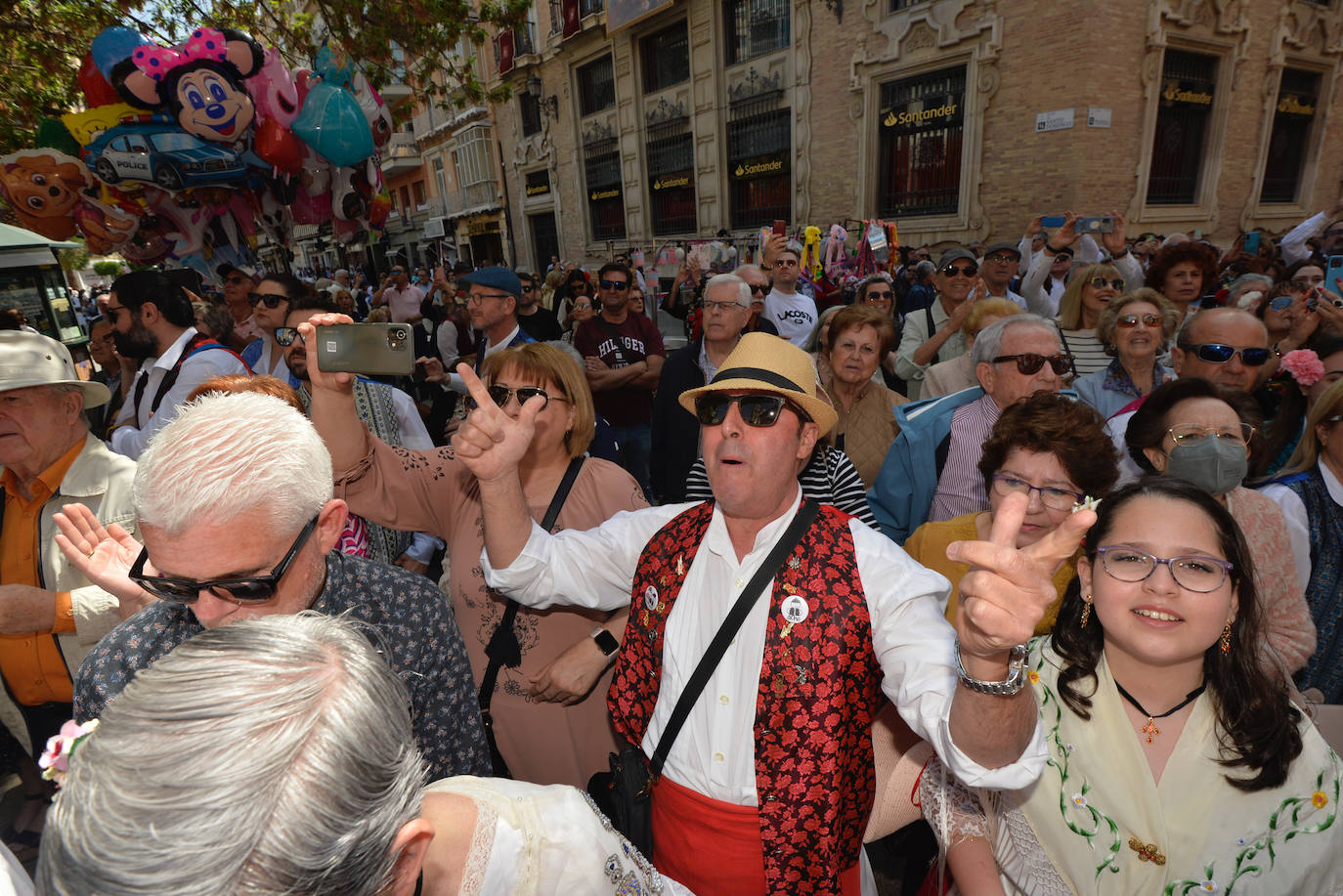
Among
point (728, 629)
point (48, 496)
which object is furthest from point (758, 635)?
Result: point (48, 496)

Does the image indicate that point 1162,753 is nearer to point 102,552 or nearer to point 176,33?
point 102,552

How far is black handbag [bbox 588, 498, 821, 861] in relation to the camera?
1.66 meters

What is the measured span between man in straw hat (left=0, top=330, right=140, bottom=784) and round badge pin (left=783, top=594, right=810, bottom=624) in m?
2.23

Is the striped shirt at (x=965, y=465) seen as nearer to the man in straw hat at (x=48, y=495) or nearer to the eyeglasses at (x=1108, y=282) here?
the eyeglasses at (x=1108, y=282)

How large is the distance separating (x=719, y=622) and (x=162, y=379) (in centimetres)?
361

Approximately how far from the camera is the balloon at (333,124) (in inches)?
173

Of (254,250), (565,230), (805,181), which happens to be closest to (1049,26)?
(805,181)

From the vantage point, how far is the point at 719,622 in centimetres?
172

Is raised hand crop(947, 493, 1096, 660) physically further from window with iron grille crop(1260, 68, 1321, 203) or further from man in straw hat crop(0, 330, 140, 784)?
window with iron grille crop(1260, 68, 1321, 203)

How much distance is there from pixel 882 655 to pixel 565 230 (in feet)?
82.7

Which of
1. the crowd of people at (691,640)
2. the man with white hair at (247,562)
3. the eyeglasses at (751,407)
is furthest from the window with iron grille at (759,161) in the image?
the man with white hair at (247,562)

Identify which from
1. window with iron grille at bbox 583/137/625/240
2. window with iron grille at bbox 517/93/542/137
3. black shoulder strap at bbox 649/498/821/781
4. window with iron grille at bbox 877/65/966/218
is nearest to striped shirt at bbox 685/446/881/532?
black shoulder strap at bbox 649/498/821/781

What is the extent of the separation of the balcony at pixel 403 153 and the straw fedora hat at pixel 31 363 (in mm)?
32657

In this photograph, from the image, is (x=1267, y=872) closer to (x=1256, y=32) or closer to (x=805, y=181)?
(x=805, y=181)
